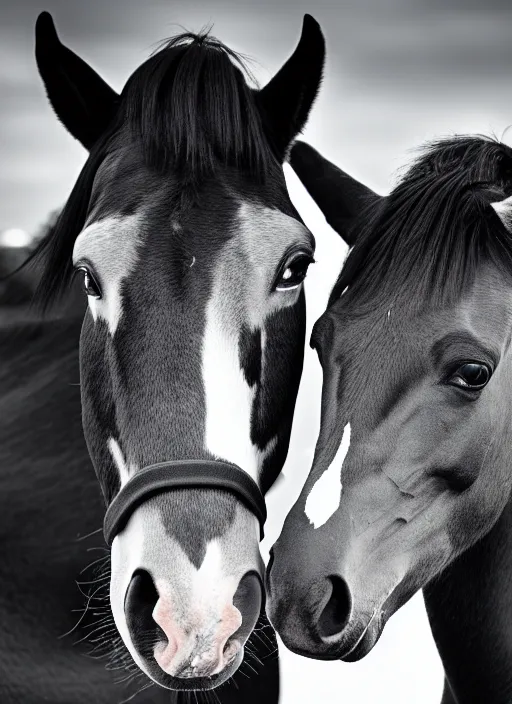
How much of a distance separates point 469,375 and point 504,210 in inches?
19.5

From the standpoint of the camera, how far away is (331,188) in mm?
3217

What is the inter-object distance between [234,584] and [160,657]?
0.25 metres

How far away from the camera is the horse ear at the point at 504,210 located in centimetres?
246

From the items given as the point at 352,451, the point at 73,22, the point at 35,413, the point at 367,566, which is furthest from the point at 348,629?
the point at 73,22

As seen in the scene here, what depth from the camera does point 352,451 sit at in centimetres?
232

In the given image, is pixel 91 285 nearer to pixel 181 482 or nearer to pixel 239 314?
pixel 239 314

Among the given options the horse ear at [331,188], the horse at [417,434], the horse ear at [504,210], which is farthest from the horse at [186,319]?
the horse ear at [504,210]

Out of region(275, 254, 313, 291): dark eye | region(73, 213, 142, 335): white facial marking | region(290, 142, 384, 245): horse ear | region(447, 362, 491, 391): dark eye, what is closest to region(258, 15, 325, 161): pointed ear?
region(290, 142, 384, 245): horse ear

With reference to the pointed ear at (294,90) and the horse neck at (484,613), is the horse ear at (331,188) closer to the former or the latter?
the pointed ear at (294,90)

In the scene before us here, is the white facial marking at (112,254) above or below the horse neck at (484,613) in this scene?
above

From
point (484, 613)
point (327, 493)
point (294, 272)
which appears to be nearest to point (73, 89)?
point (294, 272)

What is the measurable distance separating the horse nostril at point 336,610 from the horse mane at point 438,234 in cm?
75

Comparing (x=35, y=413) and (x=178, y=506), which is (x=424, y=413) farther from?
(x=35, y=413)

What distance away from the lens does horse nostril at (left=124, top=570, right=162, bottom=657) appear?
2205 mm
